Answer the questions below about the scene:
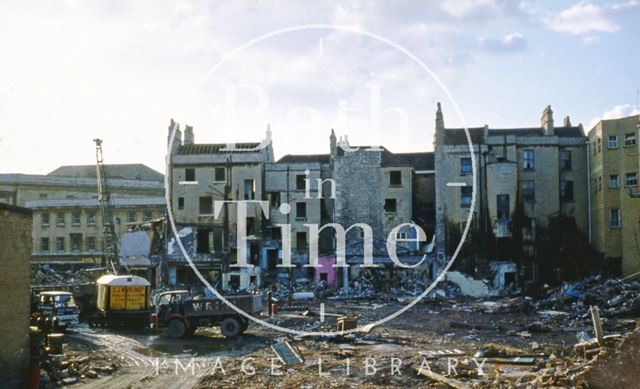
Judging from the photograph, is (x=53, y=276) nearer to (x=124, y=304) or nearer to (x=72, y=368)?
(x=124, y=304)

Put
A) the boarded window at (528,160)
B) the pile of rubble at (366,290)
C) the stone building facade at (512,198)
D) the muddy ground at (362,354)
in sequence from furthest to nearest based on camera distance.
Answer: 1. the boarded window at (528,160)
2. the stone building facade at (512,198)
3. the pile of rubble at (366,290)
4. the muddy ground at (362,354)

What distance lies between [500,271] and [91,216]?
3929cm

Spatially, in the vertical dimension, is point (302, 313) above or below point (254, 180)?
below

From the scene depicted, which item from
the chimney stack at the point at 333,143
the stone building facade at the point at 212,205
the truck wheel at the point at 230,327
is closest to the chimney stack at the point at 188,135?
the stone building facade at the point at 212,205

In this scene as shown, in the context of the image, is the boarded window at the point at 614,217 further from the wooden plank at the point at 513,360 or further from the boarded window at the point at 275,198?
the wooden plank at the point at 513,360

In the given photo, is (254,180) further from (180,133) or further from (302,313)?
(302,313)

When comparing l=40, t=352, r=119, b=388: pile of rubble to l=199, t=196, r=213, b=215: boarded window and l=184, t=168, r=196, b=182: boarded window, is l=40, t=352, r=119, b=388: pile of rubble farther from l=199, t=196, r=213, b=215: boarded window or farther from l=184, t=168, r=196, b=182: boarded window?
l=184, t=168, r=196, b=182: boarded window

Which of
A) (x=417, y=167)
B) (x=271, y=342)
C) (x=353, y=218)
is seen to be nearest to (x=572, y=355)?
(x=271, y=342)

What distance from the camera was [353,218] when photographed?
48.2 meters

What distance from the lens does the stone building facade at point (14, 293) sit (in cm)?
1365

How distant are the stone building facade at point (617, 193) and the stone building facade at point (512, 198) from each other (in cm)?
209

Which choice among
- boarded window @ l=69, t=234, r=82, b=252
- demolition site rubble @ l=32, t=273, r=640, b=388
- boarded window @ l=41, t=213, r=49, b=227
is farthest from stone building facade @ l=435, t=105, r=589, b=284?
boarded window @ l=41, t=213, r=49, b=227

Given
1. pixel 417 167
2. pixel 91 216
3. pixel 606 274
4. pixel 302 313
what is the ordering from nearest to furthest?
pixel 302 313, pixel 606 274, pixel 417 167, pixel 91 216

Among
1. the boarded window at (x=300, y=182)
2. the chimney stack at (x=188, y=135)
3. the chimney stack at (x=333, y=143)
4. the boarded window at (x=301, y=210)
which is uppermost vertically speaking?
the chimney stack at (x=188, y=135)
